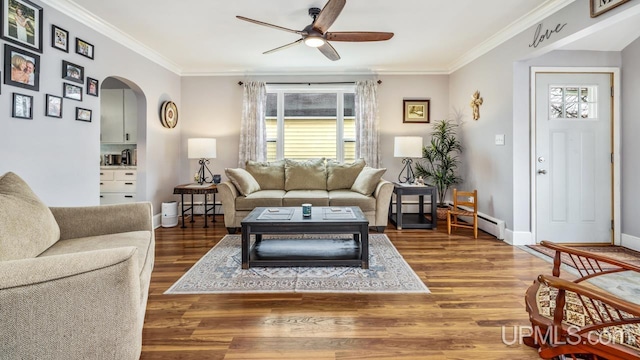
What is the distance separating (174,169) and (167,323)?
3.63 meters

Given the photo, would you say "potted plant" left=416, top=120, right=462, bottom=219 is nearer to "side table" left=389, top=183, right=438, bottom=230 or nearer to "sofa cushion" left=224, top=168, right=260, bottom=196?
"side table" left=389, top=183, right=438, bottom=230

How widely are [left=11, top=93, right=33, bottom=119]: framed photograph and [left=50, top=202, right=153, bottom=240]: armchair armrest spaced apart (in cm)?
102

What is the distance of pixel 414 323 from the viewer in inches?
74.4

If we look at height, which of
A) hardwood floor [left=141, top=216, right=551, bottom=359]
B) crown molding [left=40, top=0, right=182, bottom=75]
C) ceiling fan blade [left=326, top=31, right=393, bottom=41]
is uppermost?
crown molding [left=40, top=0, right=182, bottom=75]

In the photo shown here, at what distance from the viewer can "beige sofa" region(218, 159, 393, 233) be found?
13.4ft

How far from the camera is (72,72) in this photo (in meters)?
3.04

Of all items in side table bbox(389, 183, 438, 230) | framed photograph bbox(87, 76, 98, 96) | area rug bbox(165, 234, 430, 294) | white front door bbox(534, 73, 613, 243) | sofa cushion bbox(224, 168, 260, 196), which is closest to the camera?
area rug bbox(165, 234, 430, 294)

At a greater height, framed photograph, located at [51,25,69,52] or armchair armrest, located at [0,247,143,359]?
framed photograph, located at [51,25,69,52]

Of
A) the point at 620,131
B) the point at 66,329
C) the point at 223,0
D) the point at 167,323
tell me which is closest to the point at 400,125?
the point at 620,131

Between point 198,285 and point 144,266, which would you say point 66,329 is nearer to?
point 144,266

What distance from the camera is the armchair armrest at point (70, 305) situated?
91 cm

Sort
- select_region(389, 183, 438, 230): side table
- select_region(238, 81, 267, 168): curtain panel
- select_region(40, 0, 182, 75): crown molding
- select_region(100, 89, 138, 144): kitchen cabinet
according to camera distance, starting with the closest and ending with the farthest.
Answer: select_region(40, 0, 182, 75): crown molding, select_region(389, 183, 438, 230): side table, select_region(100, 89, 138, 144): kitchen cabinet, select_region(238, 81, 267, 168): curtain panel

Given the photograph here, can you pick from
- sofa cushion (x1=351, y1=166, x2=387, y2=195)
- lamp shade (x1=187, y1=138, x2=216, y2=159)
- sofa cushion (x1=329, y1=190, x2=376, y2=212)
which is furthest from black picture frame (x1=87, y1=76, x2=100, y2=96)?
sofa cushion (x1=351, y1=166, x2=387, y2=195)

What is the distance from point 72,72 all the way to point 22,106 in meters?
0.67
